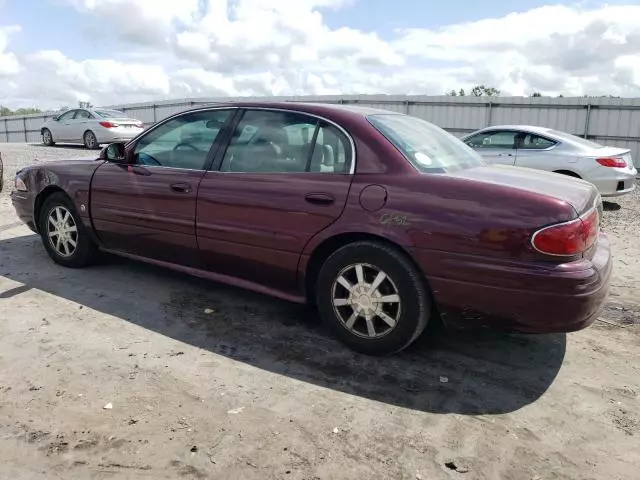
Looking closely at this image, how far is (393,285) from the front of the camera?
3400 mm

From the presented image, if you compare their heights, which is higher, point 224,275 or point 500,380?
point 224,275

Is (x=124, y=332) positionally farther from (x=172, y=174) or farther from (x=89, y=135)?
(x=89, y=135)

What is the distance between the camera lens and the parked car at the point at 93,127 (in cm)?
1766

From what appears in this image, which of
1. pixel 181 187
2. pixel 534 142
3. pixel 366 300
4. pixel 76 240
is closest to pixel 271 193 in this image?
pixel 181 187

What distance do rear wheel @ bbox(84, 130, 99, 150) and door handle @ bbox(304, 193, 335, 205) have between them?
53.1 feet

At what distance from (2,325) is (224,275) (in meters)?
1.57

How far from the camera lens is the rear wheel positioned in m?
18.0

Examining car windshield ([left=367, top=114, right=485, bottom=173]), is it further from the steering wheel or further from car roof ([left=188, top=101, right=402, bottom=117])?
the steering wheel

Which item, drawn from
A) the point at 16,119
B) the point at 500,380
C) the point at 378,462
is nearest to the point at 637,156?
the point at 500,380

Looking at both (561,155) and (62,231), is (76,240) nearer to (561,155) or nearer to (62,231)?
(62,231)

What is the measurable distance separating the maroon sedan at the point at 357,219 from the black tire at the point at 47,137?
666 inches

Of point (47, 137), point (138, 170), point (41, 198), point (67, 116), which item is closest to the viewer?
point (138, 170)

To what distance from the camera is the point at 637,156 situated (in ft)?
52.5

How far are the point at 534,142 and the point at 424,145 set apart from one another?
21.2 ft
